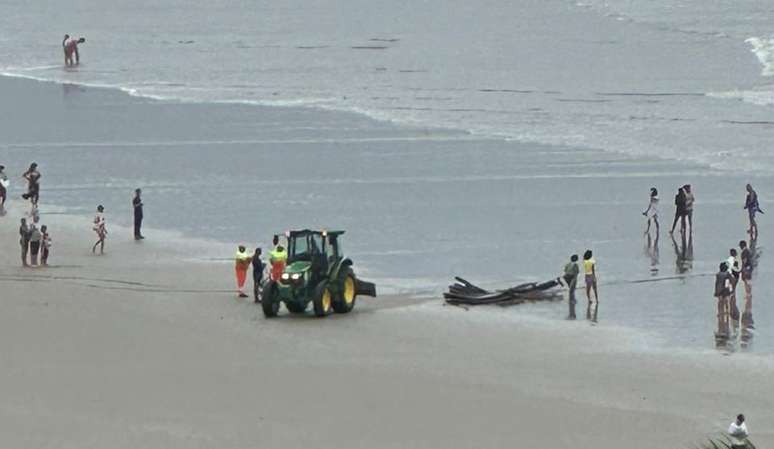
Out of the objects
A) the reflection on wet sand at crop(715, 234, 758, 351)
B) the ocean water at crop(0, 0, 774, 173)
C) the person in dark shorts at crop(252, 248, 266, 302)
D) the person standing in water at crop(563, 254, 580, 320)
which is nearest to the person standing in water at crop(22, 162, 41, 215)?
the person in dark shorts at crop(252, 248, 266, 302)

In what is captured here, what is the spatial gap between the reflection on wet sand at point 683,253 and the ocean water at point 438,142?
0.27ft

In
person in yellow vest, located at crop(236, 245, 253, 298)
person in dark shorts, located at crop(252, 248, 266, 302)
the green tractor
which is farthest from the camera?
person in yellow vest, located at crop(236, 245, 253, 298)

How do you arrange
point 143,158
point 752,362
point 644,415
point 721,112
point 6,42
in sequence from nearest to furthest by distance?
point 644,415 < point 752,362 < point 143,158 < point 721,112 < point 6,42

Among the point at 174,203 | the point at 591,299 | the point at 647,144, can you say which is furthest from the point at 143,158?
the point at 591,299

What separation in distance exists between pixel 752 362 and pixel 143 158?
21838 millimetres

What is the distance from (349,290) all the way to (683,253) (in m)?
6.75

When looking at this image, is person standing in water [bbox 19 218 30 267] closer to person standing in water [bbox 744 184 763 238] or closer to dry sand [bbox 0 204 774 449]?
dry sand [bbox 0 204 774 449]

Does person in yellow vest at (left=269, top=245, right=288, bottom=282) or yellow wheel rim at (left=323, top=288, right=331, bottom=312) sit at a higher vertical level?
person in yellow vest at (left=269, top=245, right=288, bottom=282)

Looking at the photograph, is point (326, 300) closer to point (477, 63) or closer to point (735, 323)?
point (735, 323)

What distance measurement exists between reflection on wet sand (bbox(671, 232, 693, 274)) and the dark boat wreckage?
116 inches

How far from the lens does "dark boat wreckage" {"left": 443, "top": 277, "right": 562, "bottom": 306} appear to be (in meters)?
25.6

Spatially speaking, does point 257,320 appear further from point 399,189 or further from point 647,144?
point 647,144

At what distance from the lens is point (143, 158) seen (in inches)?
1622

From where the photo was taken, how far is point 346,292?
25359 mm
